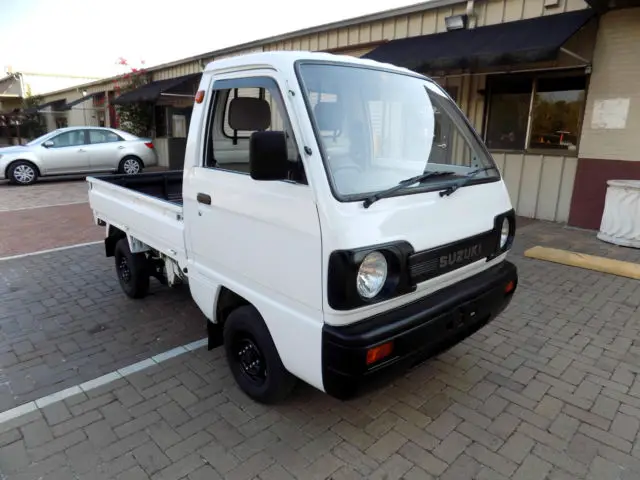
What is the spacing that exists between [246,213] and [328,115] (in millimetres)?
732

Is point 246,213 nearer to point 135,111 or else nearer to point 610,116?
point 610,116

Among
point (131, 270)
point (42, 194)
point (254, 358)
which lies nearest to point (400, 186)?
point (254, 358)

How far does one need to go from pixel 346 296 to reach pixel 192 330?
7.97 ft

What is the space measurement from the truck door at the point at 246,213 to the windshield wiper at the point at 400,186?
0.28m

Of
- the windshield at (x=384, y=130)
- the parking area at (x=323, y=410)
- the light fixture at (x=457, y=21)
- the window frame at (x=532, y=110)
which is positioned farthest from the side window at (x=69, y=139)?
the windshield at (x=384, y=130)

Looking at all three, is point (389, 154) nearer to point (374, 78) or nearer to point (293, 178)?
point (374, 78)

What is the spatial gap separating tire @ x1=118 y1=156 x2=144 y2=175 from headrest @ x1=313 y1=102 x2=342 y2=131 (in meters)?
13.1

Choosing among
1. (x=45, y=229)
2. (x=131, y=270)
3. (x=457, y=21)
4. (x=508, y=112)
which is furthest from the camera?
(x=508, y=112)

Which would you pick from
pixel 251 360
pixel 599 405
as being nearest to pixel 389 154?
pixel 251 360

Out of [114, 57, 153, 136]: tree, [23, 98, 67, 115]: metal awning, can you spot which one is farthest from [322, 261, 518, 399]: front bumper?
[23, 98, 67, 115]: metal awning

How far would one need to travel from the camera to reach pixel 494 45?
7.01m

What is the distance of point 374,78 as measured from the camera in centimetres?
285

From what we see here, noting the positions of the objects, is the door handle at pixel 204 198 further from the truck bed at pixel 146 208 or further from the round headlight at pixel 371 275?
the round headlight at pixel 371 275

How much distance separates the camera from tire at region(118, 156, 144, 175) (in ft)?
45.9
